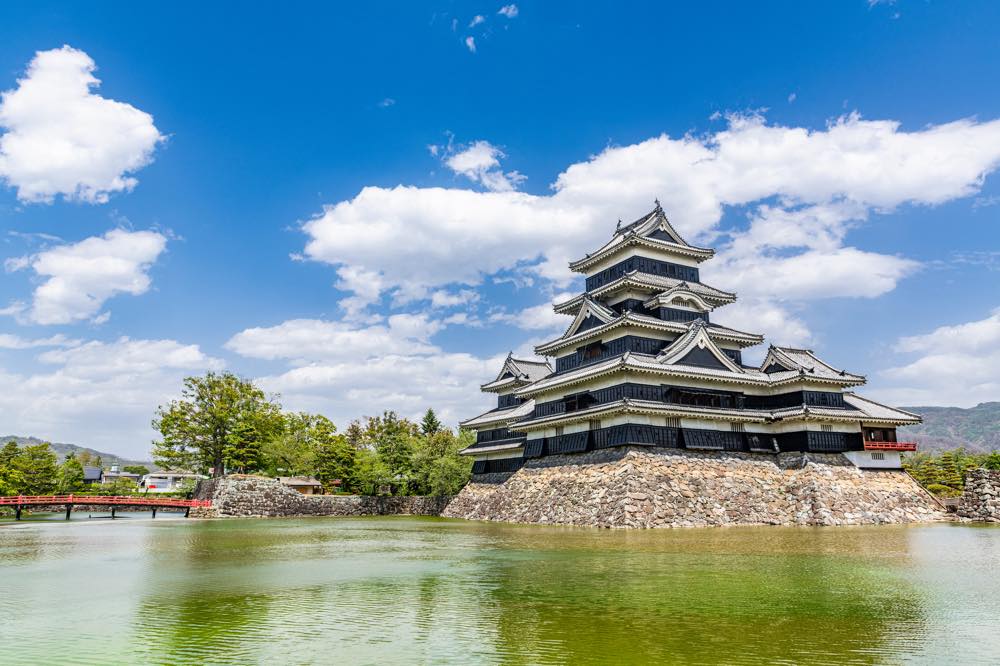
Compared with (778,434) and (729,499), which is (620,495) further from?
(778,434)

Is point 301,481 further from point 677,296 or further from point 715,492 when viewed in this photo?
point 715,492

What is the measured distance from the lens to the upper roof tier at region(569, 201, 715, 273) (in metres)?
40.4

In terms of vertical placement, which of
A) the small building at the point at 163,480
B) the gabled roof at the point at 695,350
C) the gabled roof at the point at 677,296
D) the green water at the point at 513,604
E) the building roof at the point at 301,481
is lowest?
the small building at the point at 163,480

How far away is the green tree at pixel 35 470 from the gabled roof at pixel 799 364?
55.3m

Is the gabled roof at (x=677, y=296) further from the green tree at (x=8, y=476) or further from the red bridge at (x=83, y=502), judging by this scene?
the green tree at (x=8, y=476)

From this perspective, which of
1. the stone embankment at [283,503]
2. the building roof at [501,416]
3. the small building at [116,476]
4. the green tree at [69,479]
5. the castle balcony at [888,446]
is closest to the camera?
the castle balcony at [888,446]

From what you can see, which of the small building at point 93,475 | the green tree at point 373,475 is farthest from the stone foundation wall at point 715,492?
the small building at point 93,475

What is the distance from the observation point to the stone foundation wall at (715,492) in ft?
100

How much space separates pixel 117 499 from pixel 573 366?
32.2m

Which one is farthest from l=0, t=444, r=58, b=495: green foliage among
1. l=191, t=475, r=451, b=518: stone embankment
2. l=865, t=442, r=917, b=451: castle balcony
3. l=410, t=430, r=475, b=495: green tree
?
l=865, t=442, r=917, b=451: castle balcony

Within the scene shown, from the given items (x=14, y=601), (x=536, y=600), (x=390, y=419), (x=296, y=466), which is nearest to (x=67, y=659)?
(x=14, y=601)

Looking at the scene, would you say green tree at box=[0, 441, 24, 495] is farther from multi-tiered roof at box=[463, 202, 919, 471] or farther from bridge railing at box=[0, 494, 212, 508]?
multi-tiered roof at box=[463, 202, 919, 471]

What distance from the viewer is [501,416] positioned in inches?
1829

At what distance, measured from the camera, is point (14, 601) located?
12.0 m
